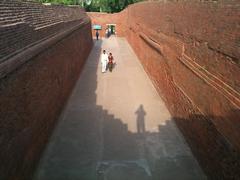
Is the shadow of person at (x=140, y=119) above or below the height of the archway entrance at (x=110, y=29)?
below

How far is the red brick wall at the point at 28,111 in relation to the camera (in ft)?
14.8

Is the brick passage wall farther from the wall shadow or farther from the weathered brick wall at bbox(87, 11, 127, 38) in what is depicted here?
the weathered brick wall at bbox(87, 11, 127, 38)

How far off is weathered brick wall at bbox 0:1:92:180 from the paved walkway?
1.73 ft

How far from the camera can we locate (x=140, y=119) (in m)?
8.57

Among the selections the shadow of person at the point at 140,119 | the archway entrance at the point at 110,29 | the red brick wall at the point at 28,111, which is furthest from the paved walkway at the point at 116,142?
the archway entrance at the point at 110,29

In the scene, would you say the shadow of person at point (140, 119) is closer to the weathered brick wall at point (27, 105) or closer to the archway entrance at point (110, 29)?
the weathered brick wall at point (27, 105)

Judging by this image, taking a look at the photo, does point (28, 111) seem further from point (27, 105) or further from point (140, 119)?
point (140, 119)

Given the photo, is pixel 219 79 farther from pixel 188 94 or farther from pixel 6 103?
pixel 6 103

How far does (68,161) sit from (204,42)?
4429 mm

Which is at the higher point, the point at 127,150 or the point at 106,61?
the point at 106,61

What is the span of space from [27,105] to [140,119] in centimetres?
408

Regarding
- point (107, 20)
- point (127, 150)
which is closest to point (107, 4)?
point (107, 20)

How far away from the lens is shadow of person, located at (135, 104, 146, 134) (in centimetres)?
790

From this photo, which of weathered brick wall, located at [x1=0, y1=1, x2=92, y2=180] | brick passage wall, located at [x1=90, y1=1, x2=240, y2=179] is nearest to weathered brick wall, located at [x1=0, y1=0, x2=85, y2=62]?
weathered brick wall, located at [x1=0, y1=1, x2=92, y2=180]
